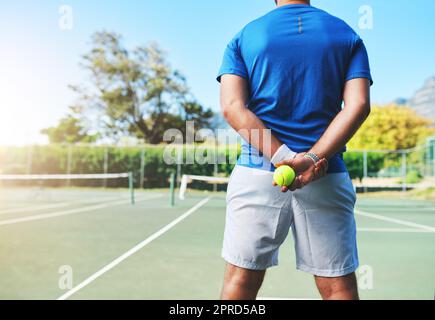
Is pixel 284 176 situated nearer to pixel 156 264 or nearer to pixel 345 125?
pixel 345 125

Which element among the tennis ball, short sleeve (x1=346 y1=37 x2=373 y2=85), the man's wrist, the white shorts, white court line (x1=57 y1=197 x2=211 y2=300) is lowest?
white court line (x1=57 y1=197 x2=211 y2=300)

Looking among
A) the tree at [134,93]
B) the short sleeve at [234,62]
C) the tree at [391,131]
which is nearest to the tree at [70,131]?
the tree at [134,93]

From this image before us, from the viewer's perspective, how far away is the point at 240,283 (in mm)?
1295

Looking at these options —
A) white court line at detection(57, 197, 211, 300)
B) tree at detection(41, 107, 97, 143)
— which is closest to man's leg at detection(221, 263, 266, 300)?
white court line at detection(57, 197, 211, 300)

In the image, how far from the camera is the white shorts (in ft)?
4.16

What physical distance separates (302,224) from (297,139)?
0.25 m

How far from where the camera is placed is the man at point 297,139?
49.9 inches

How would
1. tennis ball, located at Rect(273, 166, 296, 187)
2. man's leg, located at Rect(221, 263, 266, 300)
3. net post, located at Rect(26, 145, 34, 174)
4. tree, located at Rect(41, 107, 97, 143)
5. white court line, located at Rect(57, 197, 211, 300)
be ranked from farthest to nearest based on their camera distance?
tree, located at Rect(41, 107, 97, 143)
net post, located at Rect(26, 145, 34, 174)
white court line, located at Rect(57, 197, 211, 300)
man's leg, located at Rect(221, 263, 266, 300)
tennis ball, located at Rect(273, 166, 296, 187)

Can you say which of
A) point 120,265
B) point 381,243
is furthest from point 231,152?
point 120,265

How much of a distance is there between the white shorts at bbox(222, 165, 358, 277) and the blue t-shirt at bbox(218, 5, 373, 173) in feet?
0.25

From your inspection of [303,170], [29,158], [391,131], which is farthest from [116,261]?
[391,131]

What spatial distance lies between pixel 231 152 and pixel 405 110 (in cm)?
1895

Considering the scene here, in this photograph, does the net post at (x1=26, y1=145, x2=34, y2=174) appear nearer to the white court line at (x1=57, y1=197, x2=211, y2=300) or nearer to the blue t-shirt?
the white court line at (x1=57, y1=197, x2=211, y2=300)
